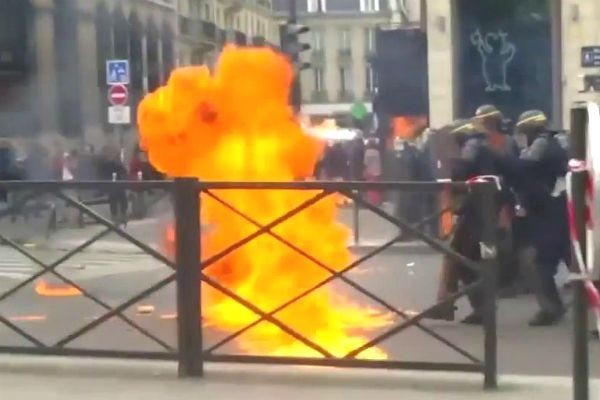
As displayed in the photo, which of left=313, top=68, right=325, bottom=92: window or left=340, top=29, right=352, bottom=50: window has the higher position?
left=340, top=29, right=352, bottom=50: window

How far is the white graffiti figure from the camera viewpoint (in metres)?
22.0

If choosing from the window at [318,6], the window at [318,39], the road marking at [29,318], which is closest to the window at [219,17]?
the road marking at [29,318]

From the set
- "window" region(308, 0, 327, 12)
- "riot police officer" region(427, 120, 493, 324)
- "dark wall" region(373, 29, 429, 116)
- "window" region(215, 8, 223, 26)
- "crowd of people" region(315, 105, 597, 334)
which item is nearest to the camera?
"riot police officer" region(427, 120, 493, 324)

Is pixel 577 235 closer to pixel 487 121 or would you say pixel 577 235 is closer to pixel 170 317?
pixel 170 317

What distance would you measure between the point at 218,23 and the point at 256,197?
2952 centimetres

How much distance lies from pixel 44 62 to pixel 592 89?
13.7 meters

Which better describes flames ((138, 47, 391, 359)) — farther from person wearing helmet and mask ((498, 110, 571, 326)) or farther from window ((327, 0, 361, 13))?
window ((327, 0, 361, 13))

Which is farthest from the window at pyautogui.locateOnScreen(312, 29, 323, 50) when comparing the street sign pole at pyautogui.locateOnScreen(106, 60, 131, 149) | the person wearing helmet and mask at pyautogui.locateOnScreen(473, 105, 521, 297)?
the person wearing helmet and mask at pyautogui.locateOnScreen(473, 105, 521, 297)

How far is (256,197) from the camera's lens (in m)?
7.78

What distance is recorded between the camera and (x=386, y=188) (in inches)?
275

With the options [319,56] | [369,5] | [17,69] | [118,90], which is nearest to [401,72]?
[118,90]

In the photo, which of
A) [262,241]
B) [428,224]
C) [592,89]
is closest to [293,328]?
[262,241]

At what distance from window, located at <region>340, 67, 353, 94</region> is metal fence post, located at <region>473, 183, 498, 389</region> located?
248 ft

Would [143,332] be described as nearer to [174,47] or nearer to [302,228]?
[302,228]
